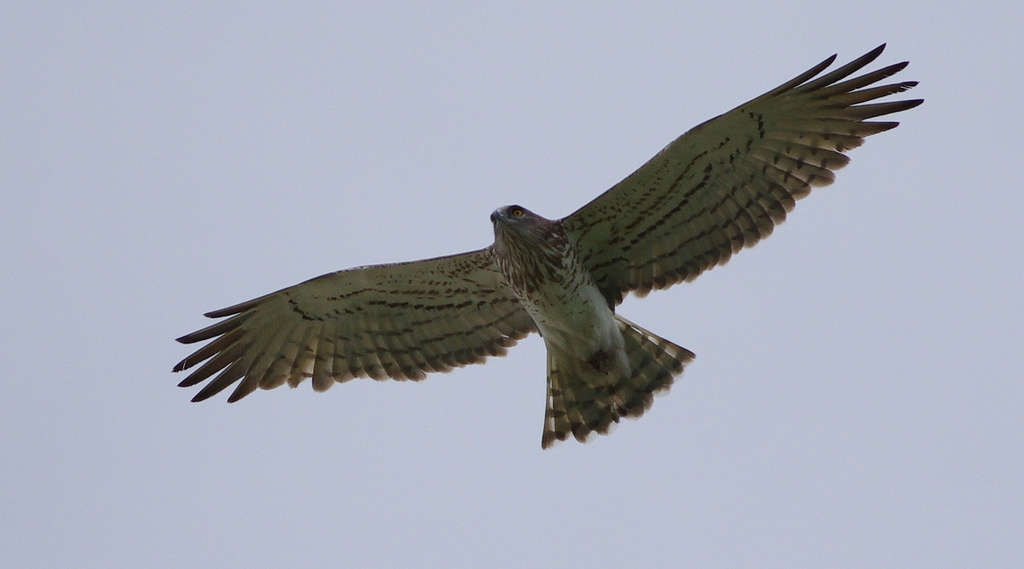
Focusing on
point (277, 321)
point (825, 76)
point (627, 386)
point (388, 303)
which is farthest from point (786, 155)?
point (277, 321)

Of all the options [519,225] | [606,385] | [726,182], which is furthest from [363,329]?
[726,182]

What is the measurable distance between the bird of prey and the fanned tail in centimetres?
1

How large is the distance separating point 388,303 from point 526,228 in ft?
5.02

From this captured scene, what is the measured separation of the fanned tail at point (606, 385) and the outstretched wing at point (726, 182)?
1.44 ft

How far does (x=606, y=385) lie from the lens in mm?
11383

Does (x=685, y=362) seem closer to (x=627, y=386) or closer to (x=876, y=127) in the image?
(x=627, y=386)

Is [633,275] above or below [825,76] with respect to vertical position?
below

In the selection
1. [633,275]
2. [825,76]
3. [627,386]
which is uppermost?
[825,76]

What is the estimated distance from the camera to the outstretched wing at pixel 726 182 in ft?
34.0

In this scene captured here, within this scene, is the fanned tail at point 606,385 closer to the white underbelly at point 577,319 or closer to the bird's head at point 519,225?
the white underbelly at point 577,319

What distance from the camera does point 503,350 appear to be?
1173cm

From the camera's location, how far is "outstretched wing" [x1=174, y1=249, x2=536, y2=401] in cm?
1133

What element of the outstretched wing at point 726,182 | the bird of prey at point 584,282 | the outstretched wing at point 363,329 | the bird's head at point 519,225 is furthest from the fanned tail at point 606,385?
the bird's head at point 519,225

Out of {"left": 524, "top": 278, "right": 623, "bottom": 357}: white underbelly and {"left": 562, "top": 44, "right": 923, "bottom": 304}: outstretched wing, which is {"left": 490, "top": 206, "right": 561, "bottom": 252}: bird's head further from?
{"left": 524, "top": 278, "right": 623, "bottom": 357}: white underbelly
